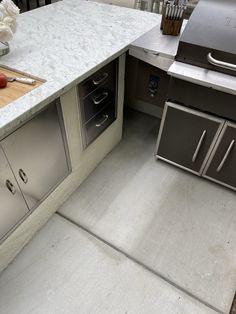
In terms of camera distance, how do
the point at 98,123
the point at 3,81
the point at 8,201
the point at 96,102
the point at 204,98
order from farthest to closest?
the point at 98,123 < the point at 96,102 < the point at 204,98 < the point at 8,201 < the point at 3,81

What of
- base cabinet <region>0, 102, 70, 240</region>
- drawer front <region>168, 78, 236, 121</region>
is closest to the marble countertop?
drawer front <region>168, 78, 236, 121</region>

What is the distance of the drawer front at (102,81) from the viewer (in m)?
1.28

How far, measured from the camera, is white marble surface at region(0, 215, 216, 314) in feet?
3.81

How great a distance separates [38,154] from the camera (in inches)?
45.9

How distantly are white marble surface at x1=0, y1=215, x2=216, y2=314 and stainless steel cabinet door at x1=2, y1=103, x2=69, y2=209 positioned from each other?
1.11 ft

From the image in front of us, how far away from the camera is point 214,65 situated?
122 centimetres

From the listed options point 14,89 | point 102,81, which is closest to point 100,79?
point 102,81

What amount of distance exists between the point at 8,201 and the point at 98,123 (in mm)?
762

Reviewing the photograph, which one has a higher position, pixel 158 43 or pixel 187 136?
pixel 158 43

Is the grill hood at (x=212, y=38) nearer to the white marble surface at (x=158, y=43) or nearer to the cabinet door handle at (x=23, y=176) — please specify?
the white marble surface at (x=158, y=43)

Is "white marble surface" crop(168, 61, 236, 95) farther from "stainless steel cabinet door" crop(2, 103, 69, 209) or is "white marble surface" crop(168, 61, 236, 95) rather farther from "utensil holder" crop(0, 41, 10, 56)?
"utensil holder" crop(0, 41, 10, 56)

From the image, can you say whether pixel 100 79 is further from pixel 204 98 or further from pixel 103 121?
pixel 204 98

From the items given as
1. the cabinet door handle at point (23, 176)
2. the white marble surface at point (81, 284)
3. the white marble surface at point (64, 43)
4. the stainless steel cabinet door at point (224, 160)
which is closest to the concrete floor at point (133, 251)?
the white marble surface at point (81, 284)

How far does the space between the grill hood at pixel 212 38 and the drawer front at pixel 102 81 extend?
41 centimetres
